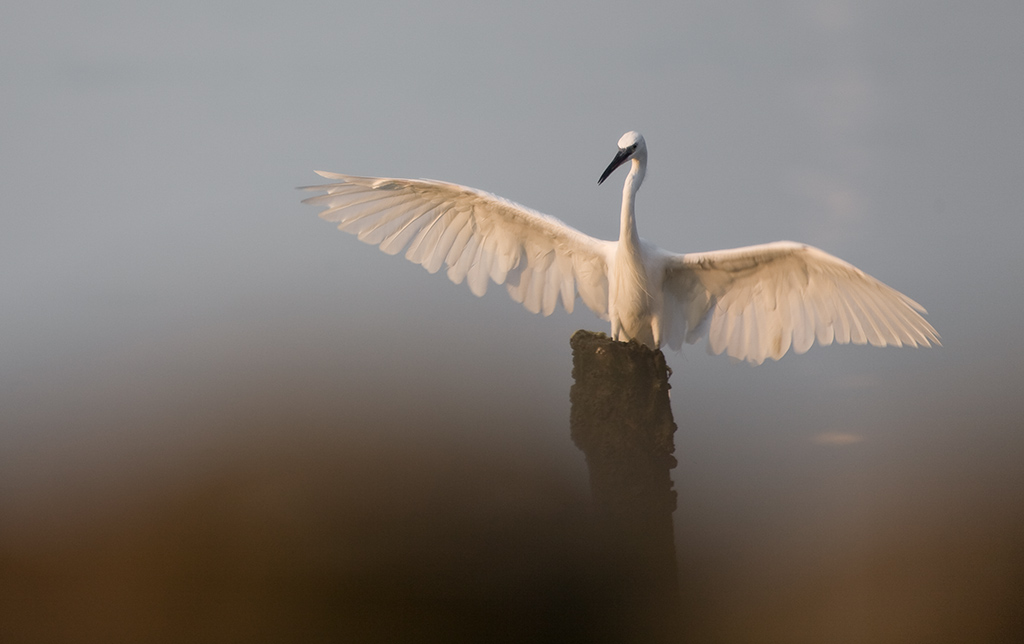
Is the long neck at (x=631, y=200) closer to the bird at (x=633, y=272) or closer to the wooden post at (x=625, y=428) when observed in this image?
the bird at (x=633, y=272)

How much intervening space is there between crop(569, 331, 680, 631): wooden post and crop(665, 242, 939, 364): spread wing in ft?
2.52

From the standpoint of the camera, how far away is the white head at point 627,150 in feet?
10.3

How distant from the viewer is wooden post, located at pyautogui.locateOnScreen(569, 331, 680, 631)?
2523 millimetres

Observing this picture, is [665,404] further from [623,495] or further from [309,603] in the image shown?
[309,603]

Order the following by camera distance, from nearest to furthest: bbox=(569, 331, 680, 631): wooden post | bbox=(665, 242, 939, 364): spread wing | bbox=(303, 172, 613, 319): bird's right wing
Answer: bbox=(569, 331, 680, 631): wooden post
bbox=(665, 242, 939, 364): spread wing
bbox=(303, 172, 613, 319): bird's right wing

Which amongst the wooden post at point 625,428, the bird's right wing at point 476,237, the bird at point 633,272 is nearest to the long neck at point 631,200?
the bird at point 633,272

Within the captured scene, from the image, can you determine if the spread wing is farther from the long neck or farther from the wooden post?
the wooden post

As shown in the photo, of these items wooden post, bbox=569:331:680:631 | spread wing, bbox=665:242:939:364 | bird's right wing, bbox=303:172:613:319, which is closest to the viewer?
wooden post, bbox=569:331:680:631

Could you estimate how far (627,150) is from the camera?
10.3 feet

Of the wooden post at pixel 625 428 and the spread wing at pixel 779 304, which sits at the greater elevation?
the spread wing at pixel 779 304

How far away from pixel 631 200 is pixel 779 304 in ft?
3.16

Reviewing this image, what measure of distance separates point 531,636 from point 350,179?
250 cm

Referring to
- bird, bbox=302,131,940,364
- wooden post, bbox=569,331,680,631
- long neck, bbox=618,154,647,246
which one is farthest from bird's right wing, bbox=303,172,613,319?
wooden post, bbox=569,331,680,631

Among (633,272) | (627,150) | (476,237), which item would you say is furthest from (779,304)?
(476,237)
